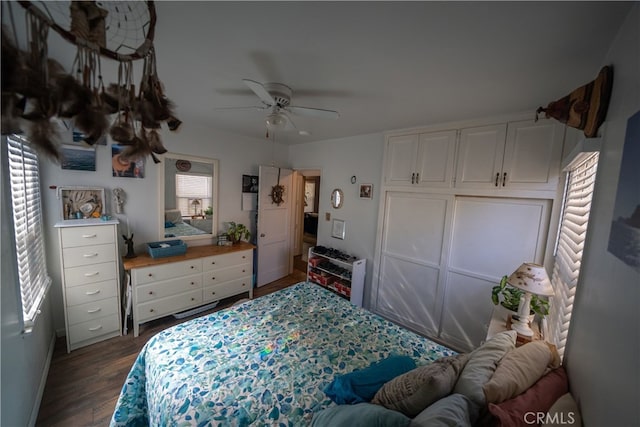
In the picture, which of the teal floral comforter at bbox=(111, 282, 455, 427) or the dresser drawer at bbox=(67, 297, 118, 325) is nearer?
the teal floral comforter at bbox=(111, 282, 455, 427)

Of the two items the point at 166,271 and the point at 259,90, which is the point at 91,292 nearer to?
the point at 166,271

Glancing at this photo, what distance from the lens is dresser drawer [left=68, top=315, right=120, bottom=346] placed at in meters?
2.28

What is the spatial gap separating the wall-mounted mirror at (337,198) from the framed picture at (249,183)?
4.15 ft

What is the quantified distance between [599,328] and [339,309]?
1624mm

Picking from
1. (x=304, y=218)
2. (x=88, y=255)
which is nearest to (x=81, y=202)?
(x=88, y=255)

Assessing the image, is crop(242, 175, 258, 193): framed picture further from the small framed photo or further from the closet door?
the closet door

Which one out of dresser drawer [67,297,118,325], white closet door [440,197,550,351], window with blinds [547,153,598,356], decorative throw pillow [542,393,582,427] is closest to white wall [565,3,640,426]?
decorative throw pillow [542,393,582,427]

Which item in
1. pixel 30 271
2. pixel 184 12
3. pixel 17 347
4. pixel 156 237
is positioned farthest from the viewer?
pixel 156 237

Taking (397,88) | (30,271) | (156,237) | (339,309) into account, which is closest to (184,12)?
(397,88)

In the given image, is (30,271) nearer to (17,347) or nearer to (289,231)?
(17,347)

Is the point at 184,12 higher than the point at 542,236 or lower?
higher

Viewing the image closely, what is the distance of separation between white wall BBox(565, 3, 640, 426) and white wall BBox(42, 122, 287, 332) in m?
3.48

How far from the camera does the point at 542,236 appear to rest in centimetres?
209

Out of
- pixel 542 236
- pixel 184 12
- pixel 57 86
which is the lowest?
pixel 542 236
